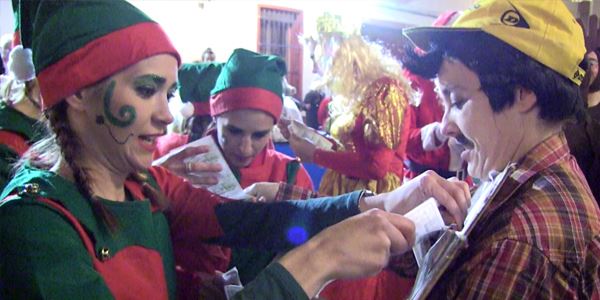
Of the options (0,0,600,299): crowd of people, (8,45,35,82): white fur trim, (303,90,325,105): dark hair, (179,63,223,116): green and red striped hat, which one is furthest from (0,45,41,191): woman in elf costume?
(303,90,325,105): dark hair

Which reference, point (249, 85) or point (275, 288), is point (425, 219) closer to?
point (275, 288)

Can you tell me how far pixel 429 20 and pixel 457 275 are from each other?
842 cm

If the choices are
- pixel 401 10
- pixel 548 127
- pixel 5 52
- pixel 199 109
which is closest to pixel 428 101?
pixel 199 109

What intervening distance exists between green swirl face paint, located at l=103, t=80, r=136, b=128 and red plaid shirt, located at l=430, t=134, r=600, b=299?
A: 66 cm

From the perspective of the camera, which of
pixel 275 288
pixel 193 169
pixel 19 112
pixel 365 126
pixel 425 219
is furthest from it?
pixel 365 126

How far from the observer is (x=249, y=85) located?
6.40 ft

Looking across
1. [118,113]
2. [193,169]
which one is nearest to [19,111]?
[193,169]

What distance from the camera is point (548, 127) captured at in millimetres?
1052

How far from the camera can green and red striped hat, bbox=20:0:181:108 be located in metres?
0.88

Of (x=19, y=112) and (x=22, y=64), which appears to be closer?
(x=22, y=64)

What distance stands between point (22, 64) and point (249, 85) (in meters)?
0.85

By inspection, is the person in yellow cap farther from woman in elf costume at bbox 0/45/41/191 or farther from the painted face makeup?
woman in elf costume at bbox 0/45/41/191

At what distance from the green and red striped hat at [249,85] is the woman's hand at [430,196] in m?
0.93

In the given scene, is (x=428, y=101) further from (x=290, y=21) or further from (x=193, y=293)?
(x=290, y=21)
